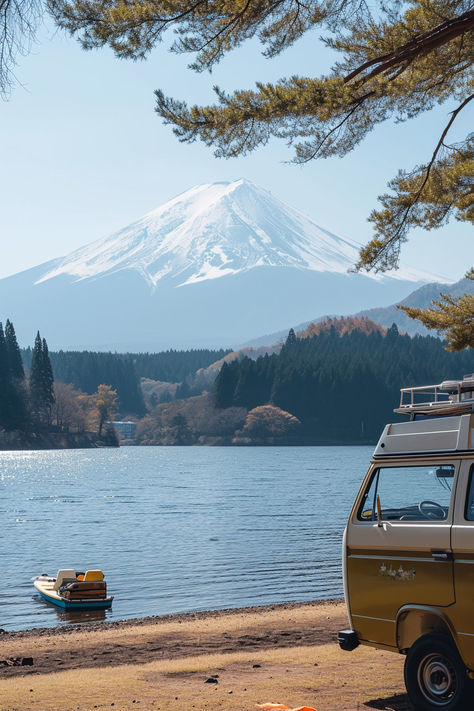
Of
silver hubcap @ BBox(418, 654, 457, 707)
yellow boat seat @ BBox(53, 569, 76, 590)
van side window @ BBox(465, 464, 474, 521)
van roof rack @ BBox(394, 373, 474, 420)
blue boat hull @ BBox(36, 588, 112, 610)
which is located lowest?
blue boat hull @ BBox(36, 588, 112, 610)

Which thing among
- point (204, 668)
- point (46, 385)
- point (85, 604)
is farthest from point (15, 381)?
point (204, 668)

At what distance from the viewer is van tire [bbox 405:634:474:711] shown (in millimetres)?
9039

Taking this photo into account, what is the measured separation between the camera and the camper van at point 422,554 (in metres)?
9.04

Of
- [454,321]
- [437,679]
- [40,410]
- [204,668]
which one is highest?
[40,410]

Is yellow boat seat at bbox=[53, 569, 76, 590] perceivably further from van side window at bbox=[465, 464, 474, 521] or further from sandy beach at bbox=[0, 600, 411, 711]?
van side window at bbox=[465, 464, 474, 521]

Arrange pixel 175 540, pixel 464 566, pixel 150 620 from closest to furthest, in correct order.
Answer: pixel 464 566 < pixel 150 620 < pixel 175 540

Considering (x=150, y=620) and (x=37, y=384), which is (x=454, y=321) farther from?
(x=37, y=384)

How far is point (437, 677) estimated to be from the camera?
9406 mm

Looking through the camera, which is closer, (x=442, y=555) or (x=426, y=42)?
(x=442, y=555)

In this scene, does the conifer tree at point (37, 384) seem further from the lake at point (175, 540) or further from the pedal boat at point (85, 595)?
the pedal boat at point (85, 595)

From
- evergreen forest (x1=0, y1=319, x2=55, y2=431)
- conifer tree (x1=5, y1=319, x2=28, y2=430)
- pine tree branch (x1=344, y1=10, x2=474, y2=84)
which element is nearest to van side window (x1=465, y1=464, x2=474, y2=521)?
pine tree branch (x1=344, y1=10, x2=474, y2=84)

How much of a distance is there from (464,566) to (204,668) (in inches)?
239

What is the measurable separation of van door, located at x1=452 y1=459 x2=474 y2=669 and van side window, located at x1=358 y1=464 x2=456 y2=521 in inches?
4.9

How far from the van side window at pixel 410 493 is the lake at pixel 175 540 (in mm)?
15532
